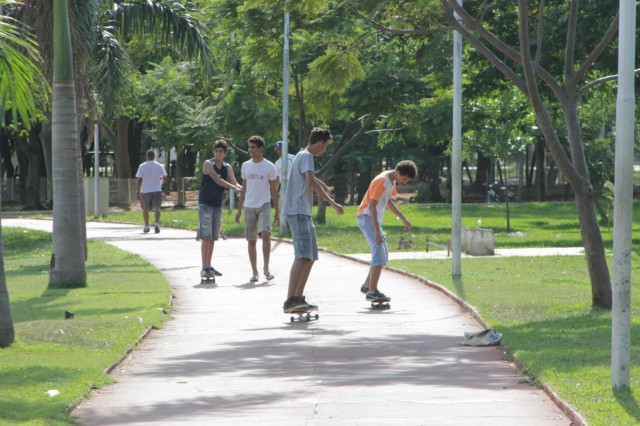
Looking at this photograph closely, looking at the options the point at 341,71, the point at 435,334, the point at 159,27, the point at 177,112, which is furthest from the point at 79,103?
the point at 177,112

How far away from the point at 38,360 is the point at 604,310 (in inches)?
246

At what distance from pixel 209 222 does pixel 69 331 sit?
17.5 ft

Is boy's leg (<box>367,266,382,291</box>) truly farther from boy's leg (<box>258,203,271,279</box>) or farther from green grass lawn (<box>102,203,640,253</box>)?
green grass lawn (<box>102,203,640,253</box>)

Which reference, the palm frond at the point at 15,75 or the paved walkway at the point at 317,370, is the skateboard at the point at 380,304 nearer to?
the paved walkway at the point at 317,370

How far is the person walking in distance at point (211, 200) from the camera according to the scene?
52.7ft

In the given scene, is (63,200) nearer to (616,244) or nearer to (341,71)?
(341,71)

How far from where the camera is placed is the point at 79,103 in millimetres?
19875

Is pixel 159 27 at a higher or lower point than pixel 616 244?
higher

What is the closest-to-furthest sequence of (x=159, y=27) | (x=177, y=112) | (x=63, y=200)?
(x=63, y=200) → (x=159, y=27) → (x=177, y=112)

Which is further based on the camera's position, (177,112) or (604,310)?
(177,112)

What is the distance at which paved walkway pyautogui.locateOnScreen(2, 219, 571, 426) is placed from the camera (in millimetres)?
7469

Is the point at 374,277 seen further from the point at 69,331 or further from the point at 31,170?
the point at 31,170

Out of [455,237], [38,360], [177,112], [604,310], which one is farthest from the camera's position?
[177,112]

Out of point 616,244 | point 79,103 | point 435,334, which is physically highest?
point 79,103
